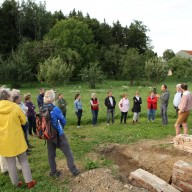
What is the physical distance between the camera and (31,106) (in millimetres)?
11633

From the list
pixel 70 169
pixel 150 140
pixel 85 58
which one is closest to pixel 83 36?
pixel 85 58

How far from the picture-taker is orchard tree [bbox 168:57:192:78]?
54237mm

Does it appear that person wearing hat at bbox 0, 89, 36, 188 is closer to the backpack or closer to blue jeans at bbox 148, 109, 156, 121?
the backpack

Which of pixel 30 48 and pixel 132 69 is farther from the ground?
pixel 30 48

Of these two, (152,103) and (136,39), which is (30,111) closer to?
(152,103)

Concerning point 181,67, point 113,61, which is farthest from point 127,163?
point 181,67

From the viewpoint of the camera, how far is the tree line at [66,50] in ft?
123

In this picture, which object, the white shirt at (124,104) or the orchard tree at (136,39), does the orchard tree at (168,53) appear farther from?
the white shirt at (124,104)

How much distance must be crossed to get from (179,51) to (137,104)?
90.7m

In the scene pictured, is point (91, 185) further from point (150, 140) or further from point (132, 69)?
point (132, 69)

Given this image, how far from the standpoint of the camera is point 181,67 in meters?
56.2

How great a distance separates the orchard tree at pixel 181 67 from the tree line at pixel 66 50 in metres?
0.49

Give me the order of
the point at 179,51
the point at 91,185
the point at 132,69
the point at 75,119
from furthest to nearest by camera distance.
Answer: the point at 179,51 → the point at 132,69 → the point at 75,119 → the point at 91,185

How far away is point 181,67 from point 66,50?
23240mm
